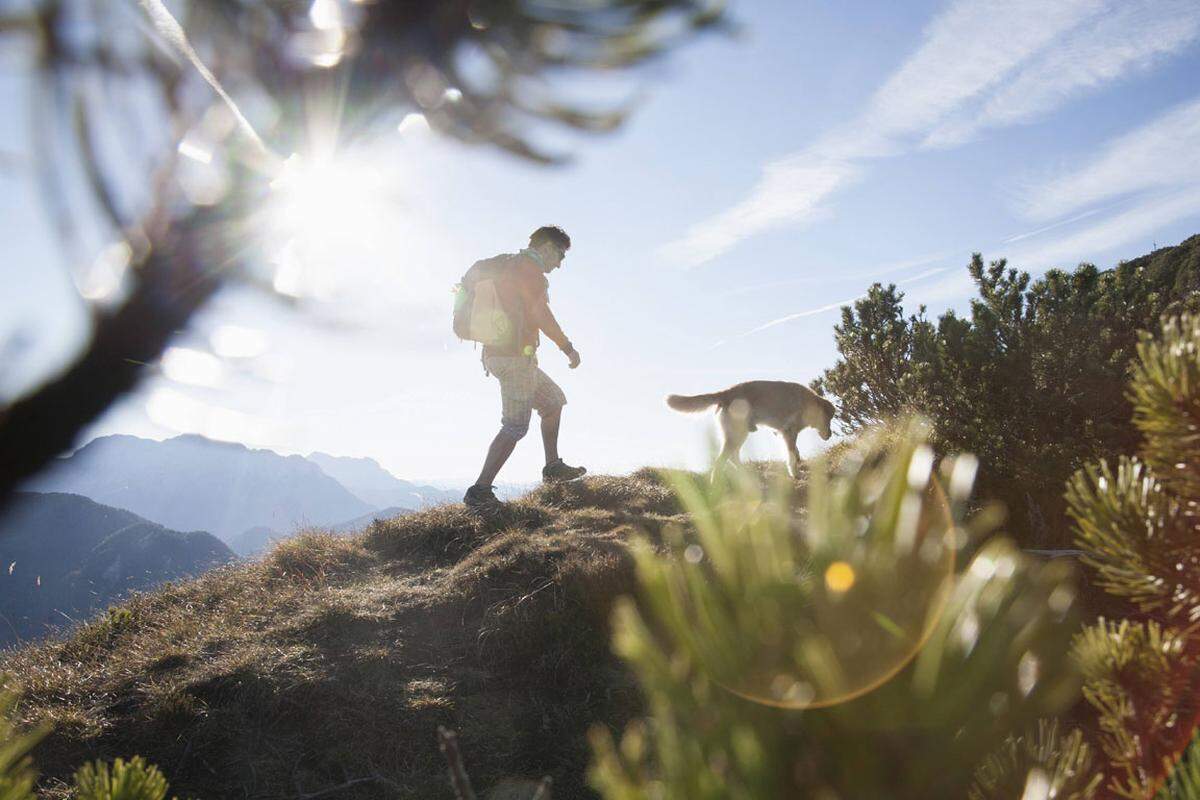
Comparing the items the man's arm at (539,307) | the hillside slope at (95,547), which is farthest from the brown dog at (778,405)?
the hillside slope at (95,547)

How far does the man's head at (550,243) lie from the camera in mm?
6965

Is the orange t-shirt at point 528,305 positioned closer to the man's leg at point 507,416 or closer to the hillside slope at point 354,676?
the man's leg at point 507,416

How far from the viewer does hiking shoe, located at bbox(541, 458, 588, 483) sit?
7.90 meters

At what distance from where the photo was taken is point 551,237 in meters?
6.98

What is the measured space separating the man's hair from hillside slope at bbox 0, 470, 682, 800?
133 inches

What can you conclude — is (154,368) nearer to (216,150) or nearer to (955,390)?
(216,150)

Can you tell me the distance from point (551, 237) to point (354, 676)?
4.98 meters

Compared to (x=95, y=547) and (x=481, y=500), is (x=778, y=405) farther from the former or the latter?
(x=95, y=547)

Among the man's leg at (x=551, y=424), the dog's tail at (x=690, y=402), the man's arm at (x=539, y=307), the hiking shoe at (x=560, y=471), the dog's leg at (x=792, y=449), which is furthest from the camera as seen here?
the dog's tail at (x=690, y=402)

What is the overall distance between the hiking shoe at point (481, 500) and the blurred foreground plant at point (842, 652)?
592 centimetres

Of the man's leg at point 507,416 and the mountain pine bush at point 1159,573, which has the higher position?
the man's leg at point 507,416

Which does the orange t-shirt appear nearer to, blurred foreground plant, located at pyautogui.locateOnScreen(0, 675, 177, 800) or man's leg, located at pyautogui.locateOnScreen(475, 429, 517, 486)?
man's leg, located at pyautogui.locateOnScreen(475, 429, 517, 486)

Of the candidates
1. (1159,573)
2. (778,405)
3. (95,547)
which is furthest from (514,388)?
(95,547)

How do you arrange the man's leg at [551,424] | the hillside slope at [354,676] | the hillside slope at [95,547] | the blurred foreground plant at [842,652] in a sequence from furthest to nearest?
1. the hillside slope at [95,547]
2. the man's leg at [551,424]
3. the hillside slope at [354,676]
4. the blurred foreground plant at [842,652]
